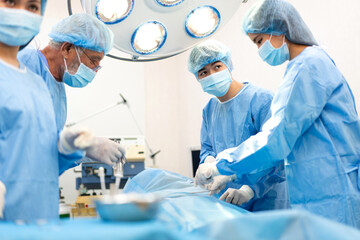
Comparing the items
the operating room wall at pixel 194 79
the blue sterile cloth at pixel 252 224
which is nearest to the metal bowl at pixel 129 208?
the blue sterile cloth at pixel 252 224

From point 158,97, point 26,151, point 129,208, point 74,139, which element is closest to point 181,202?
point 74,139

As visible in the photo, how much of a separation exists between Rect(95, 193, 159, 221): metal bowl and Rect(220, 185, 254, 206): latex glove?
104cm

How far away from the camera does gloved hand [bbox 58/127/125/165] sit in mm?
1039

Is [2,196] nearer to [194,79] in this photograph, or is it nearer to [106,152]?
[106,152]

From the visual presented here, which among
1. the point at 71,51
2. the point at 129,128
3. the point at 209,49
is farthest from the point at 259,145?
the point at 129,128

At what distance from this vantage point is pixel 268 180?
1.82 metres

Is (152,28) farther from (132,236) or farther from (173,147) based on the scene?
A: (173,147)

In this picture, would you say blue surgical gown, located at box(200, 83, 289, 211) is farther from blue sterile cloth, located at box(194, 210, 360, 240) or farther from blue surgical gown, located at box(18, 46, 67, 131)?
blue sterile cloth, located at box(194, 210, 360, 240)

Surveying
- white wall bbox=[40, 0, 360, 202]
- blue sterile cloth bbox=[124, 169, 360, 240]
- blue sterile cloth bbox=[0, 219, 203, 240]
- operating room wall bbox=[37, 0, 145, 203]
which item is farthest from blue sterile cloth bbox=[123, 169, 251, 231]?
operating room wall bbox=[37, 0, 145, 203]

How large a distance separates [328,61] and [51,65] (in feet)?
4.26

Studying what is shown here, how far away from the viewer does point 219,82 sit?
2.01m

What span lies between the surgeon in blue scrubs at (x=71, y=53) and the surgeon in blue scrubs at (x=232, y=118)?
552mm

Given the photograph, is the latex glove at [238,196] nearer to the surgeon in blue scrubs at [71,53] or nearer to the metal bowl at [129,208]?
the surgeon in blue scrubs at [71,53]

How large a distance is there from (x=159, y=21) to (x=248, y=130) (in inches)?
28.4
